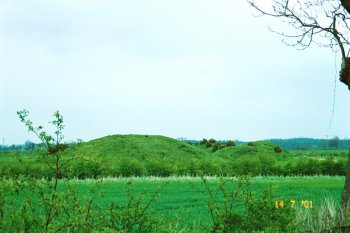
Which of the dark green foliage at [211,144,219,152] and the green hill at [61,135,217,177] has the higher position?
the dark green foliage at [211,144,219,152]

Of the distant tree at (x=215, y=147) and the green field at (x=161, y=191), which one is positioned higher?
the distant tree at (x=215, y=147)

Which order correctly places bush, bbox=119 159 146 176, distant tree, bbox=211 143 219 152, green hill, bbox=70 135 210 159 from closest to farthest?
1. bush, bbox=119 159 146 176
2. green hill, bbox=70 135 210 159
3. distant tree, bbox=211 143 219 152

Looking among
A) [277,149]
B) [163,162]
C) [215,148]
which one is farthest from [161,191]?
[215,148]

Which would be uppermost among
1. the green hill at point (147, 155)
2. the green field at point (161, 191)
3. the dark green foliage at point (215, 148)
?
the dark green foliage at point (215, 148)

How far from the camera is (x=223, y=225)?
545 centimetres

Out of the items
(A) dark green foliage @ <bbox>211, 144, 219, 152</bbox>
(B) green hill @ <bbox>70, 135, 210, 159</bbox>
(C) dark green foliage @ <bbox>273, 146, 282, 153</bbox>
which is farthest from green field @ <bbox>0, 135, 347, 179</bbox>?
(A) dark green foliage @ <bbox>211, 144, 219, 152</bbox>

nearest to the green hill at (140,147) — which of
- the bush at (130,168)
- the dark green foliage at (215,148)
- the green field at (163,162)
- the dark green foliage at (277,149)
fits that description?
the green field at (163,162)

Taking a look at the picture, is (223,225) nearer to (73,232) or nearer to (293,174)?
(73,232)

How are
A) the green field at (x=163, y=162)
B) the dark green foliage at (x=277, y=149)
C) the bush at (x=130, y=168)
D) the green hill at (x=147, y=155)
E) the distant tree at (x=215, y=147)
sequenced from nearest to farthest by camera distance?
the green field at (x=163, y=162) → the bush at (x=130, y=168) → the green hill at (x=147, y=155) → the dark green foliage at (x=277, y=149) → the distant tree at (x=215, y=147)

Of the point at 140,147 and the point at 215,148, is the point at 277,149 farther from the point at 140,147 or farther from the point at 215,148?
the point at 140,147

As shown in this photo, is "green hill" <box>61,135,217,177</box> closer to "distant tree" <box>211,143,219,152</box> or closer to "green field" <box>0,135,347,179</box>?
"green field" <box>0,135,347,179</box>

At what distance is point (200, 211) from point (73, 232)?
10.5m

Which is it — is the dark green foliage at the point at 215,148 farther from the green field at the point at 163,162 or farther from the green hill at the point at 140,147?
the green hill at the point at 140,147

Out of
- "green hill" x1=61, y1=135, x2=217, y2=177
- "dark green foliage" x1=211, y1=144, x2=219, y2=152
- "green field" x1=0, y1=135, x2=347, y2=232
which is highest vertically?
"dark green foliage" x1=211, y1=144, x2=219, y2=152
